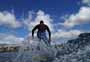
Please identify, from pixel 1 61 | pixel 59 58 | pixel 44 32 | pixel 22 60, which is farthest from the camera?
pixel 44 32

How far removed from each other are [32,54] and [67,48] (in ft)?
6.95

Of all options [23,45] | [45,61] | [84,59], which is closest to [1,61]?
[23,45]

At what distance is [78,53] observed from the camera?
39.2 feet

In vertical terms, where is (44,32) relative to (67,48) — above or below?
above

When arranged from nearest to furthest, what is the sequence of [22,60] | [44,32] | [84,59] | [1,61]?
1. [84,59]
2. [22,60]
3. [1,61]
4. [44,32]

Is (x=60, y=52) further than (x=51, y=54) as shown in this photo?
No

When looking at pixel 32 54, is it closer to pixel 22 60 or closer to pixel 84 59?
pixel 22 60

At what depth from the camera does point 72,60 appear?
1166 centimetres

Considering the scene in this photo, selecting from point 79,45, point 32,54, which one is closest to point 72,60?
point 79,45

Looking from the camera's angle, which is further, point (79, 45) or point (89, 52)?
point (79, 45)

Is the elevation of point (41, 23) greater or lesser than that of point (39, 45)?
greater

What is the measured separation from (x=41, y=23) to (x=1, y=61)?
642cm

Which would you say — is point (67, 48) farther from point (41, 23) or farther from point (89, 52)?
point (41, 23)

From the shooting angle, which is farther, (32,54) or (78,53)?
(32,54)
